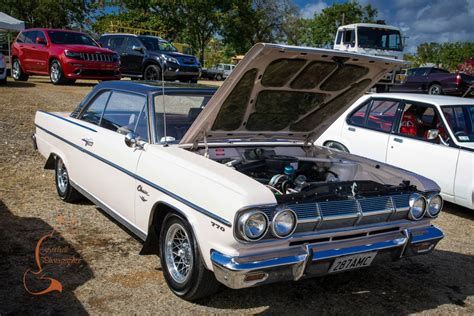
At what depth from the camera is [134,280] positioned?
3643 millimetres

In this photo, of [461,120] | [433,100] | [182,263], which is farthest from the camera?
[433,100]

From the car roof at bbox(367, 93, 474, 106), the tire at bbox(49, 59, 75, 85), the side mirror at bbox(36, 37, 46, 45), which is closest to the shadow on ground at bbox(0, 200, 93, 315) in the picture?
the car roof at bbox(367, 93, 474, 106)

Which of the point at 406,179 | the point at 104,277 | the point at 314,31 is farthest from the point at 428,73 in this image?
the point at 314,31

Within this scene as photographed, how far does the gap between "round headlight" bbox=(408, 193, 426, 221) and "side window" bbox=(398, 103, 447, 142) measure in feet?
10.3

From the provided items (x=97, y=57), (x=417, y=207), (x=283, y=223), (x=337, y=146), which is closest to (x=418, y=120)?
(x=337, y=146)

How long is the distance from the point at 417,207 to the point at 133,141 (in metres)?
2.23

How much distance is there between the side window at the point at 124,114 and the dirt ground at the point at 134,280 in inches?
41.4

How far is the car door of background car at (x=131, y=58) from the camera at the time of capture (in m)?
15.4

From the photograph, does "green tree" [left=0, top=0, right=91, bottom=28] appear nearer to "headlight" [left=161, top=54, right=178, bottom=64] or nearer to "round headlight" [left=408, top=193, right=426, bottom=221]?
"headlight" [left=161, top=54, right=178, bottom=64]

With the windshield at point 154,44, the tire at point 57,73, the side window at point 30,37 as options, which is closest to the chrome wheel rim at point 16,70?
the side window at point 30,37

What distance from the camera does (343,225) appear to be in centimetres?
319

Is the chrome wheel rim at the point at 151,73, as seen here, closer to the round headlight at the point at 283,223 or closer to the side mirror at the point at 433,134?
the side mirror at the point at 433,134

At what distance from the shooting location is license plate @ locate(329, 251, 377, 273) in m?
3.12

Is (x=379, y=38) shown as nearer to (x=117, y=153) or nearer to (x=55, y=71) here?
(x=55, y=71)
